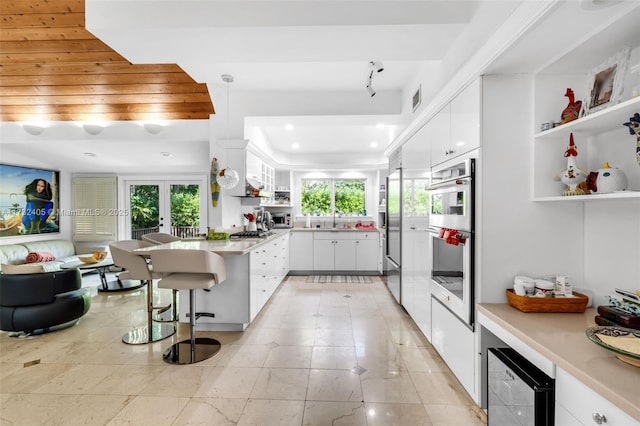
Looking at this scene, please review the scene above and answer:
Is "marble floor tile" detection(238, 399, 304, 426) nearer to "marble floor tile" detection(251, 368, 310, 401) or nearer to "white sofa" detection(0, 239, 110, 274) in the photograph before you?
"marble floor tile" detection(251, 368, 310, 401)

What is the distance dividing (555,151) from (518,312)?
1000 millimetres

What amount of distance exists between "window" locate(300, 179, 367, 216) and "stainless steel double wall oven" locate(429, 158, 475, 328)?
411 cm

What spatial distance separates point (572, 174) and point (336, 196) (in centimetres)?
528

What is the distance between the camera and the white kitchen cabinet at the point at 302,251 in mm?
6055

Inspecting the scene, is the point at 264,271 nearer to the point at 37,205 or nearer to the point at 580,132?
the point at 580,132

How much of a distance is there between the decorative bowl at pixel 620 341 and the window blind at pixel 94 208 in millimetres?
7533

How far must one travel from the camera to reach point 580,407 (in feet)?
3.67

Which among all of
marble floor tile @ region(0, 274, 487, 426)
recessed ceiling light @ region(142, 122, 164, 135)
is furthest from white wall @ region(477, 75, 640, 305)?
recessed ceiling light @ region(142, 122, 164, 135)

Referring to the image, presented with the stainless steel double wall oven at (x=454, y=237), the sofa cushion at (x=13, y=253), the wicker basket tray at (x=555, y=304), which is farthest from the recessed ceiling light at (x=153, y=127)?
the wicker basket tray at (x=555, y=304)

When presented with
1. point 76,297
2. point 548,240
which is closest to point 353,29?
point 548,240

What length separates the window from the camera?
682 cm

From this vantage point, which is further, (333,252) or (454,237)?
(333,252)

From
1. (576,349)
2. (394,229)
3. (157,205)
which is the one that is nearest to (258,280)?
(394,229)

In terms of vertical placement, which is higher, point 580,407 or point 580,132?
point 580,132
